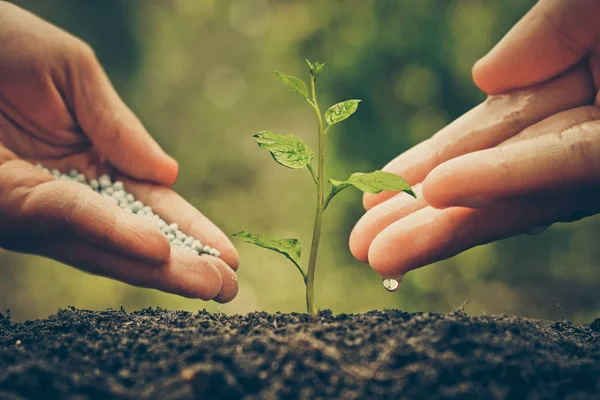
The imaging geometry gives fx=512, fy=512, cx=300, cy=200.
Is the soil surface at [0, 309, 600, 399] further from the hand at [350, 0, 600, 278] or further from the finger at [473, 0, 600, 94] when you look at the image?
the finger at [473, 0, 600, 94]

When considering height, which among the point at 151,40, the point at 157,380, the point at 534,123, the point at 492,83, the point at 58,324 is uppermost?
the point at 151,40

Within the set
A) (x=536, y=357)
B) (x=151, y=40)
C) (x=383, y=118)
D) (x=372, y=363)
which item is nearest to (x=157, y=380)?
(x=372, y=363)

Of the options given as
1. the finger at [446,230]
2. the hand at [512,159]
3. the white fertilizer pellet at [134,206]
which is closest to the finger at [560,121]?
the hand at [512,159]

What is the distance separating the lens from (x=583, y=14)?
6.30 feet

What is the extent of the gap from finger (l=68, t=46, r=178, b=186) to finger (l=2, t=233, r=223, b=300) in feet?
1.87

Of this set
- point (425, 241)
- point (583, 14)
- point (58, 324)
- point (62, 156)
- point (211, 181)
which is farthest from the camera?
point (211, 181)

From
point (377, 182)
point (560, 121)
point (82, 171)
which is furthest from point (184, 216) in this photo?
point (560, 121)

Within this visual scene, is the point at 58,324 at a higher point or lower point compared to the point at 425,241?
lower

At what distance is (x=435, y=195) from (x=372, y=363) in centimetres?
61

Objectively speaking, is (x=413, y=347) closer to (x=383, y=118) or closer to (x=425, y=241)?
(x=425, y=241)

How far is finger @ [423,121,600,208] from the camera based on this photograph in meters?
1.47

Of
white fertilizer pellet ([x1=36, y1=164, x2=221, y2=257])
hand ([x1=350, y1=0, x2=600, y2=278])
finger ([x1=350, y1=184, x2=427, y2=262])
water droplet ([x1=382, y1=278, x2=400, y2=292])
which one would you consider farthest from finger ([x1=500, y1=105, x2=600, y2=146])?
white fertilizer pellet ([x1=36, y1=164, x2=221, y2=257])

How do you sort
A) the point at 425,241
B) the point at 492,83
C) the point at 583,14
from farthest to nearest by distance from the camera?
the point at 492,83 → the point at 583,14 → the point at 425,241

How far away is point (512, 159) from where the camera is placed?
148 centimetres
